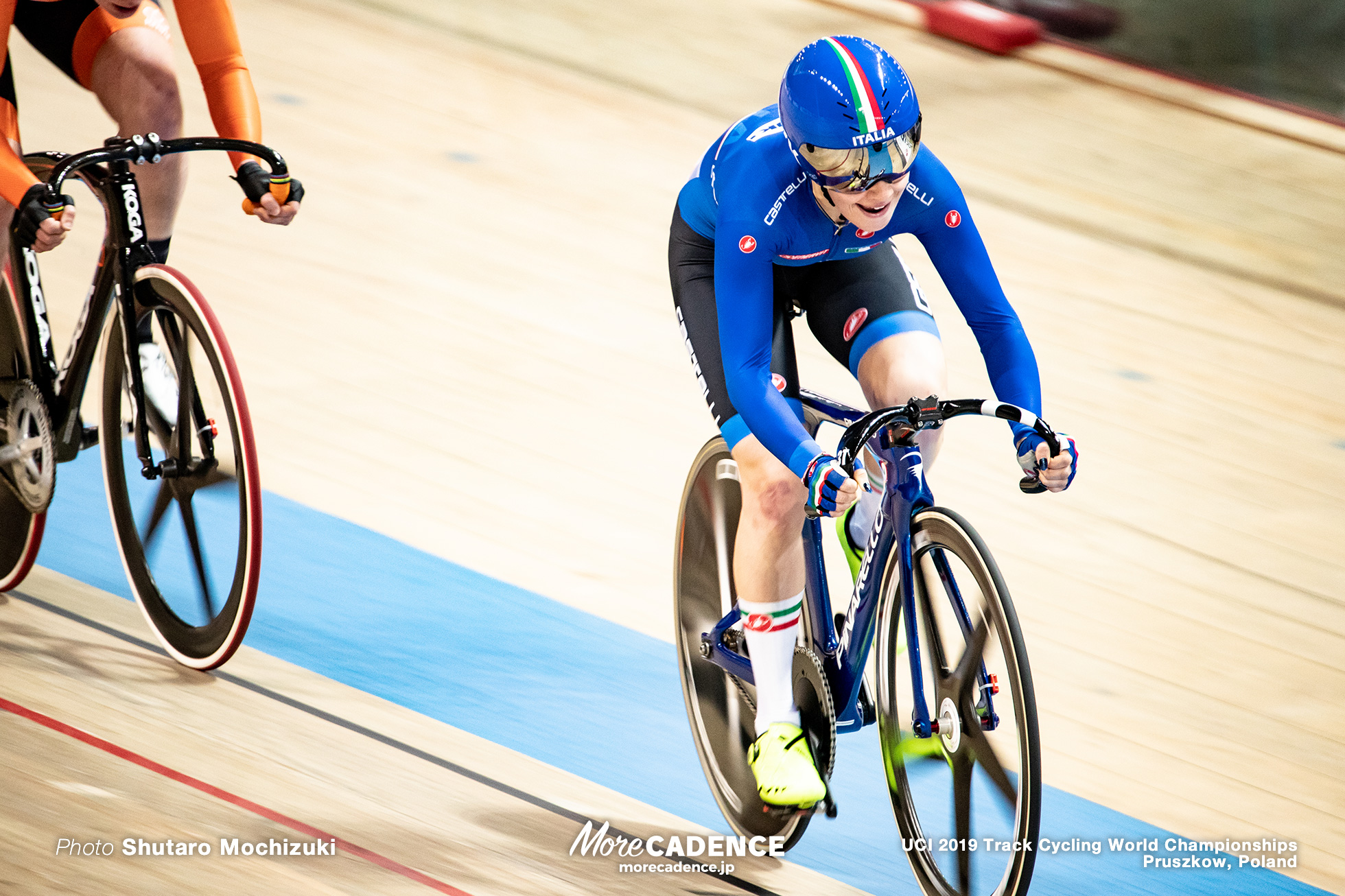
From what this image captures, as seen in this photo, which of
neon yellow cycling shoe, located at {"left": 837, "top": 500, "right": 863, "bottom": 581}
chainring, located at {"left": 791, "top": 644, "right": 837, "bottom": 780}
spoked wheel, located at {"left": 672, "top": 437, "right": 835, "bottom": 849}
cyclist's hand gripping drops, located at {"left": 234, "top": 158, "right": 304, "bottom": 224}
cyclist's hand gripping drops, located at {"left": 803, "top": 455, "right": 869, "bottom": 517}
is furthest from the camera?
cyclist's hand gripping drops, located at {"left": 234, "top": 158, "right": 304, "bottom": 224}

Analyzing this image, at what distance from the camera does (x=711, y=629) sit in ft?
9.59

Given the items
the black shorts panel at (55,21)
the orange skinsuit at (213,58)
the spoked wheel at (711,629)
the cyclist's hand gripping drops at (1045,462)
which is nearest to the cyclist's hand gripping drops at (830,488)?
the cyclist's hand gripping drops at (1045,462)

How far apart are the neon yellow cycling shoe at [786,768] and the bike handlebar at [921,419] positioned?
58 centimetres

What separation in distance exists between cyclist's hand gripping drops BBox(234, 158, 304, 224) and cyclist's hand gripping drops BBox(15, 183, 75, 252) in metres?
0.33

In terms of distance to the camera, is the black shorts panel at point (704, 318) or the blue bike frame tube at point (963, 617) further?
the black shorts panel at point (704, 318)

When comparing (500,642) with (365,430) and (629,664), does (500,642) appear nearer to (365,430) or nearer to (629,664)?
(629,664)

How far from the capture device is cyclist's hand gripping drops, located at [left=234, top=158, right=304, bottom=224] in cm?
300

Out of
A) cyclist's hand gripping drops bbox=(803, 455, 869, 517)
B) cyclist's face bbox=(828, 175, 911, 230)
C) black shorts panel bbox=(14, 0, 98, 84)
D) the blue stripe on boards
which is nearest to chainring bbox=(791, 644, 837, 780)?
the blue stripe on boards

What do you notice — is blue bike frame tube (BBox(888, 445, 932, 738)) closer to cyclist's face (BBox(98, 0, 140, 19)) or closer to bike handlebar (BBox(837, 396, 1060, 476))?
bike handlebar (BBox(837, 396, 1060, 476))

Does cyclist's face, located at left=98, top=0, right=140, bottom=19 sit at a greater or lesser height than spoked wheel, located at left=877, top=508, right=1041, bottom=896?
greater

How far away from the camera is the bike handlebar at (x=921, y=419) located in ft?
7.34

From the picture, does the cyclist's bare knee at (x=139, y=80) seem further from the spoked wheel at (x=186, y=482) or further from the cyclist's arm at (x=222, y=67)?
the spoked wheel at (x=186, y=482)

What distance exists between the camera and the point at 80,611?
3.39 metres

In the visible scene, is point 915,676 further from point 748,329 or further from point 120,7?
point 120,7
